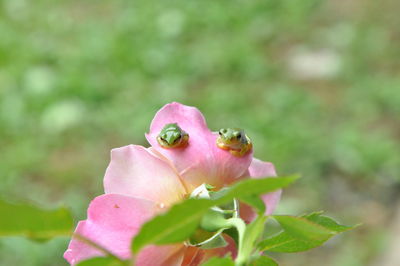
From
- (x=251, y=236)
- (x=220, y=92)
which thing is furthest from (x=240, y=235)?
(x=220, y=92)

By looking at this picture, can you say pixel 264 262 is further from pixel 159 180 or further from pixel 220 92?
pixel 220 92

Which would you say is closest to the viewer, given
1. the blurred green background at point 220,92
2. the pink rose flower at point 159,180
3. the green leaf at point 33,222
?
the green leaf at point 33,222

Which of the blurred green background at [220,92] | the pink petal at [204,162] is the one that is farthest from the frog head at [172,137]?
the blurred green background at [220,92]

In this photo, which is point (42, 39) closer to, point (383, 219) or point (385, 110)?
point (385, 110)

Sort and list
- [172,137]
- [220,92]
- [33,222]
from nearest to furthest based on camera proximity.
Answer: [33,222]
[172,137]
[220,92]

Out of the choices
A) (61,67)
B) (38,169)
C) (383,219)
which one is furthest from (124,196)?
(61,67)

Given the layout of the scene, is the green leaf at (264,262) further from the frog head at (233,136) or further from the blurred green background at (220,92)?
the blurred green background at (220,92)

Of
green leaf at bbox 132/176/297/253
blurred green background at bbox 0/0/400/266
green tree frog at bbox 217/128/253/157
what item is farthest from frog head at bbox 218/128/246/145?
blurred green background at bbox 0/0/400/266
